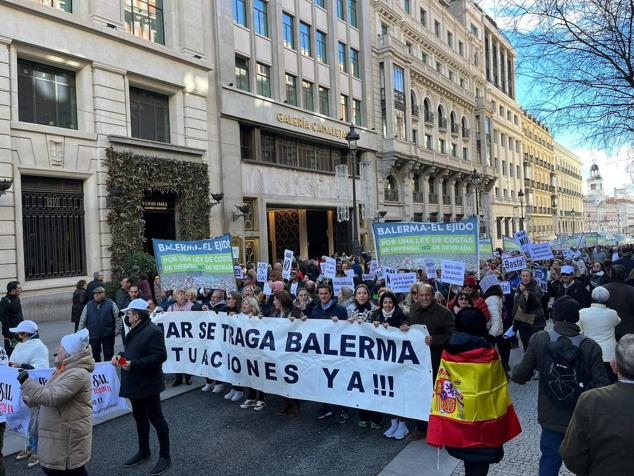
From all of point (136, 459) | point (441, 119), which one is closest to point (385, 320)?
point (136, 459)

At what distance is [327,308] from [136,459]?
9.43ft

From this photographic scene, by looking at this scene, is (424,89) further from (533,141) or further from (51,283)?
(533,141)

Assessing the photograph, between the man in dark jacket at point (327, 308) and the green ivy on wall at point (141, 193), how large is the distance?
1234 centimetres

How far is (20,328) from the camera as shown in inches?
207

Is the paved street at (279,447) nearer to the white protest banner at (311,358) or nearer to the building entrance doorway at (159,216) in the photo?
the white protest banner at (311,358)

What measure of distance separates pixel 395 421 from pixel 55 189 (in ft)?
46.9

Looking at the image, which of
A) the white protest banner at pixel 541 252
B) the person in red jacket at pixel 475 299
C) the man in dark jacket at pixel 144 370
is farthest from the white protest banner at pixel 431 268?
the man in dark jacket at pixel 144 370

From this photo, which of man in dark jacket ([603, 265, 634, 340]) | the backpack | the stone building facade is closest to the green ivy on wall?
the stone building facade

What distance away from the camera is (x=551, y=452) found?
393 cm

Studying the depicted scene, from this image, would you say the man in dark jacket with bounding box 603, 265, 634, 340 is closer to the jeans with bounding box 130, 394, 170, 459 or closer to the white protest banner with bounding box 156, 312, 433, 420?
the white protest banner with bounding box 156, 312, 433, 420

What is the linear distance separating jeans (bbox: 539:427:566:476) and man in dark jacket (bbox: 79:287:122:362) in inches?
269

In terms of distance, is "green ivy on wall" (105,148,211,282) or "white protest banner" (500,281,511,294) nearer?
"white protest banner" (500,281,511,294)

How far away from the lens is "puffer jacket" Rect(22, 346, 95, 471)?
3.87 meters

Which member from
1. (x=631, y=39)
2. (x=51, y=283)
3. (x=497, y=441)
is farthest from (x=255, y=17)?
(x=497, y=441)
